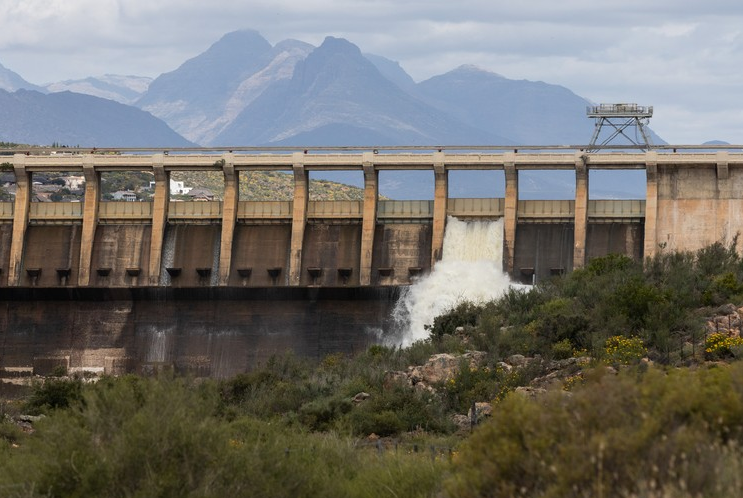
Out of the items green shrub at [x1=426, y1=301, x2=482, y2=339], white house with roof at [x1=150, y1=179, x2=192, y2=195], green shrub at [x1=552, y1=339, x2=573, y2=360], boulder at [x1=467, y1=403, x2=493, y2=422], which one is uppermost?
white house with roof at [x1=150, y1=179, x2=192, y2=195]

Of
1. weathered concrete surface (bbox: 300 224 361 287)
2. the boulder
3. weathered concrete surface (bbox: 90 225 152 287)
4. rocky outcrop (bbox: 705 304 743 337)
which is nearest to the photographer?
the boulder

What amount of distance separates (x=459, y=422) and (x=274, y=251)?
28317 millimetres

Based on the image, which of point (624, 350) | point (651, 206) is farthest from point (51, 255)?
point (624, 350)

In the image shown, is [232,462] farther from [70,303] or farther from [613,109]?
[613,109]

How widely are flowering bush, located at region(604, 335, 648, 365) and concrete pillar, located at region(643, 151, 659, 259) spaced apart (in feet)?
66.0

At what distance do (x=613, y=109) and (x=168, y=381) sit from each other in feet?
191

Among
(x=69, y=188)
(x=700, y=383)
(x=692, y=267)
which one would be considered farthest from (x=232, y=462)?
(x=69, y=188)

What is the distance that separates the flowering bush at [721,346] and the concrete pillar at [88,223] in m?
32.9

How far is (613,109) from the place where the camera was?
81.0 meters

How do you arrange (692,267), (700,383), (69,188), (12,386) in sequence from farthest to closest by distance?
(69,188) → (12,386) → (692,267) → (700,383)

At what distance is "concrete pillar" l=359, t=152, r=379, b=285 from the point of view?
65.0 meters

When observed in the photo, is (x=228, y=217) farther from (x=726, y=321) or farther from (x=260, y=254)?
(x=726, y=321)

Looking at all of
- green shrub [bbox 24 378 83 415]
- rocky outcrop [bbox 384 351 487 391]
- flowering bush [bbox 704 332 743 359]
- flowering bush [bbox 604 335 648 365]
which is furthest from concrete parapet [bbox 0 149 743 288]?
flowering bush [bbox 704 332 743 359]

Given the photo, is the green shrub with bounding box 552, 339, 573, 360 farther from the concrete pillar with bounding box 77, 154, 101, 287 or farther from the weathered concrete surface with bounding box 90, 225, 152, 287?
the concrete pillar with bounding box 77, 154, 101, 287
